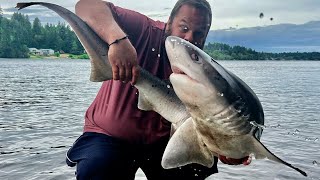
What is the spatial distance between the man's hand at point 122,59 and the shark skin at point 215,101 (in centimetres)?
55

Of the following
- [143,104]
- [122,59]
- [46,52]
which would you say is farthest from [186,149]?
[46,52]

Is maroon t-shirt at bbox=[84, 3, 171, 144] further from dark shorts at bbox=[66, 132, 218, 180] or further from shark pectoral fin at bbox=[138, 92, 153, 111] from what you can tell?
shark pectoral fin at bbox=[138, 92, 153, 111]

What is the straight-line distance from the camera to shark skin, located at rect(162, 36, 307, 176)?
11.5 feet

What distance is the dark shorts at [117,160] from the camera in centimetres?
488

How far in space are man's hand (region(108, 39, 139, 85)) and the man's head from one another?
945 millimetres

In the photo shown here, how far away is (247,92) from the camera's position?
386 centimetres

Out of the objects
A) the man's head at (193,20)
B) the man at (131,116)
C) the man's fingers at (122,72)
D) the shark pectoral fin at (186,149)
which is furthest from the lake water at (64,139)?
the man's fingers at (122,72)

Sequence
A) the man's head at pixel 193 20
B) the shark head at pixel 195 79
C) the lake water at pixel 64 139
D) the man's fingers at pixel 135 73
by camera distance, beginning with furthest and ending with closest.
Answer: the lake water at pixel 64 139, the man's head at pixel 193 20, the man's fingers at pixel 135 73, the shark head at pixel 195 79

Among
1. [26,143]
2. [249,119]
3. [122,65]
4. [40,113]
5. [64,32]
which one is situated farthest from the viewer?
[64,32]

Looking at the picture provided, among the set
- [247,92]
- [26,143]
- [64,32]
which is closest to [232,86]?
[247,92]

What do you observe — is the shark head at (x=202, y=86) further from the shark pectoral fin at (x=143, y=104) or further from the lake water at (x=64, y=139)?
the lake water at (x=64, y=139)

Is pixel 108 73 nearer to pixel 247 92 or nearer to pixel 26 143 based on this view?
pixel 247 92

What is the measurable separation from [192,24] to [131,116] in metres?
1.13

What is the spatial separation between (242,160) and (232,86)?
2.62 ft
